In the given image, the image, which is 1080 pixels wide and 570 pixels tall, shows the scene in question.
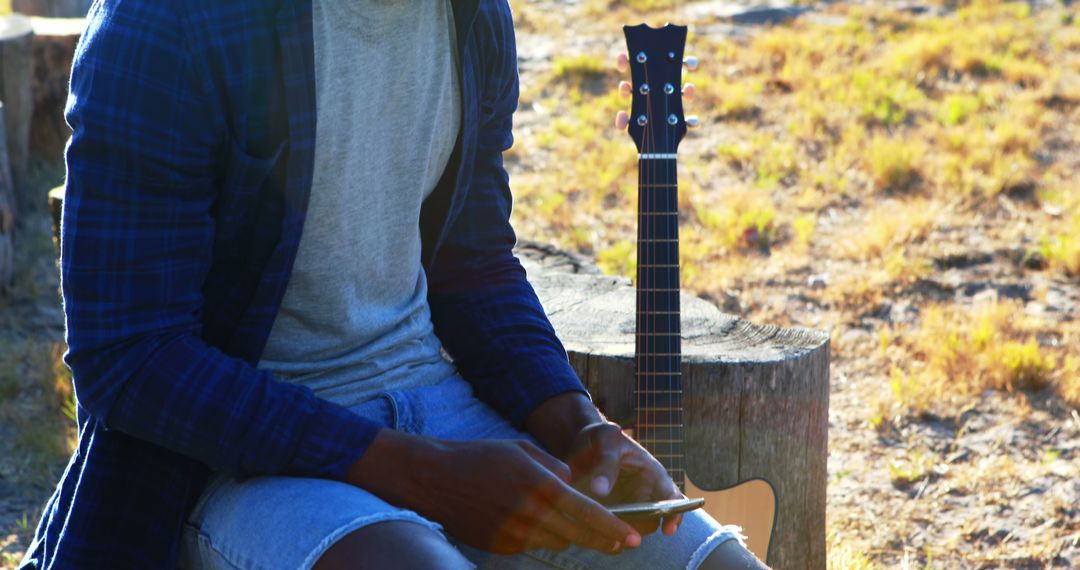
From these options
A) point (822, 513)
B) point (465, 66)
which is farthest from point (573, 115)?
point (465, 66)

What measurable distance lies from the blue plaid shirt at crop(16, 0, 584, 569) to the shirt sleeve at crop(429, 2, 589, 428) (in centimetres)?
42

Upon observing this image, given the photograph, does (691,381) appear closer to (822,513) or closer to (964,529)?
(822,513)

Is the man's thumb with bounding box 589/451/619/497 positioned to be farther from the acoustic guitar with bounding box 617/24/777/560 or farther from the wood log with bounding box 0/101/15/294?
the wood log with bounding box 0/101/15/294

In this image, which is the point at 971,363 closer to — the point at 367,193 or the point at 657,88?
the point at 657,88

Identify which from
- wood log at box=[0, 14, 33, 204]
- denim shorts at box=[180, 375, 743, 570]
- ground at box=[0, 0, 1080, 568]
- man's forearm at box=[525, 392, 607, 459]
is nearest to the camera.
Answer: denim shorts at box=[180, 375, 743, 570]

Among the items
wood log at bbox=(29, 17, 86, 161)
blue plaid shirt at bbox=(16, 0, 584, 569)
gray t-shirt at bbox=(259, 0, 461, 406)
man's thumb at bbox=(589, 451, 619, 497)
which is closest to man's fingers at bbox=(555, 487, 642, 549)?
man's thumb at bbox=(589, 451, 619, 497)

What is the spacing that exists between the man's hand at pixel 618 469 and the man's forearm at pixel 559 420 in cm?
6

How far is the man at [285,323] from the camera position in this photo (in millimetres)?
1576

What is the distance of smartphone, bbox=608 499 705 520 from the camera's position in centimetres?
175

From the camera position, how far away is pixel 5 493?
3738 mm

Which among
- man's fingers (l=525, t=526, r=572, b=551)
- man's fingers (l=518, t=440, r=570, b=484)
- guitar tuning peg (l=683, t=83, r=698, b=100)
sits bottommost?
man's fingers (l=525, t=526, r=572, b=551)

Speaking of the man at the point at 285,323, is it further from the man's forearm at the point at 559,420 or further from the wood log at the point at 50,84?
the wood log at the point at 50,84

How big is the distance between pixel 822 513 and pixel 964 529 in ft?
2.84

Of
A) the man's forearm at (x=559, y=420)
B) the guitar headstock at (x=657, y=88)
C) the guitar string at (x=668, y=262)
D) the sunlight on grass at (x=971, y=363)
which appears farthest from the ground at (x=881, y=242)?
the man's forearm at (x=559, y=420)
